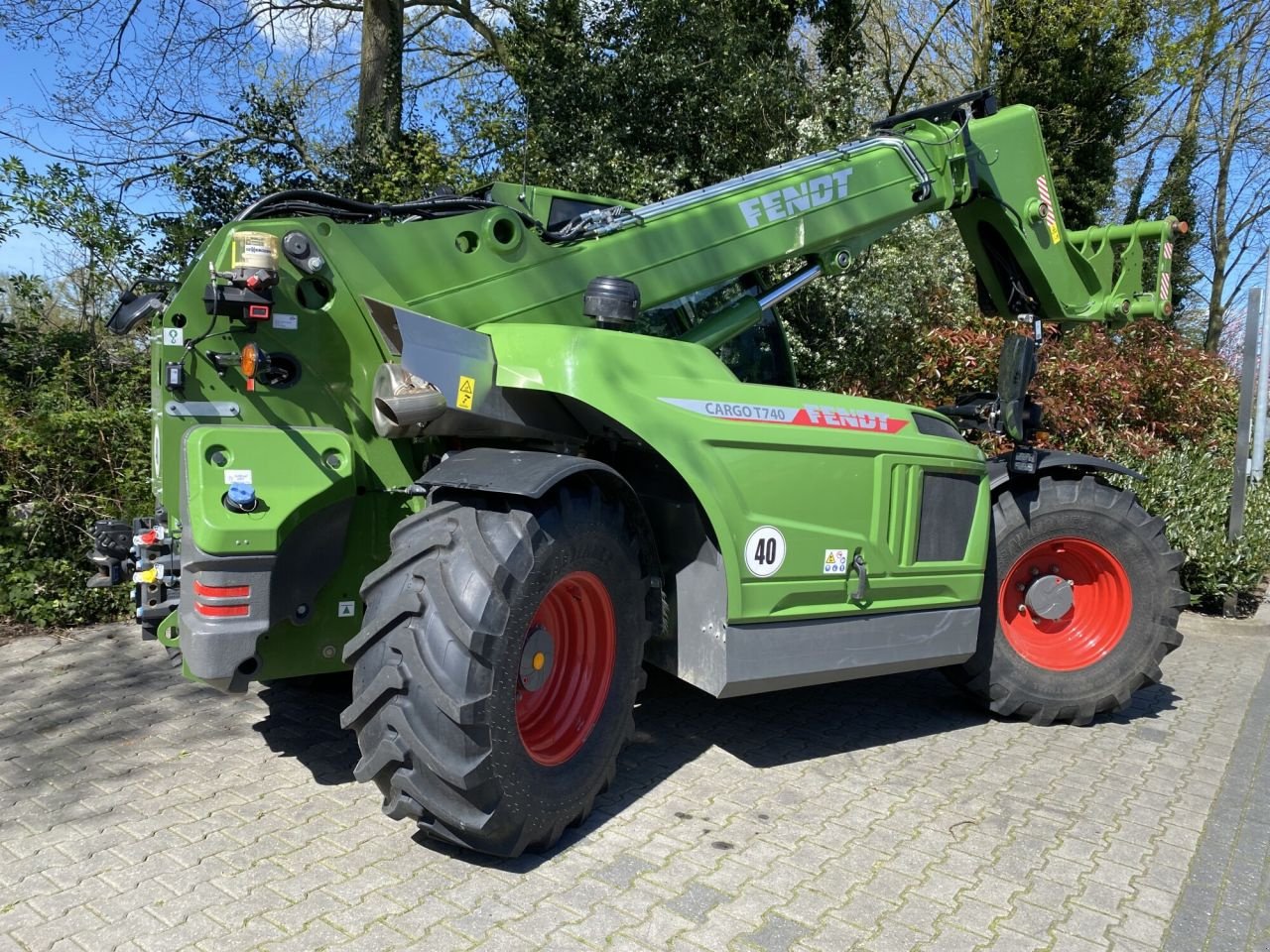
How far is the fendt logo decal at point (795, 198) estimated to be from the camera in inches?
180

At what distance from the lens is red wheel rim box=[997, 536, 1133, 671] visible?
16.2 feet

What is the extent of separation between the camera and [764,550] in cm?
361

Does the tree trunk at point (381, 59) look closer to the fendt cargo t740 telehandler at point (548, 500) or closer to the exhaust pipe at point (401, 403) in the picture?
the fendt cargo t740 telehandler at point (548, 500)

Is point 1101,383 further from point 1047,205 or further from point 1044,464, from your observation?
point 1044,464

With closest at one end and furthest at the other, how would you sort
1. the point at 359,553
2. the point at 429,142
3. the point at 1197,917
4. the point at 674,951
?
the point at 674,951
the point at 1197,917
the point at 359,553
the point at 429,142

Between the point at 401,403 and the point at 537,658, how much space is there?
Answer: 3.29 feet

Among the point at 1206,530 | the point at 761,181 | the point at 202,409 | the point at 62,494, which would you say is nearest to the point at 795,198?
the point at 761,181

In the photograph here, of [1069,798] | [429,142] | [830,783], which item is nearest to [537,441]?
[830,783]

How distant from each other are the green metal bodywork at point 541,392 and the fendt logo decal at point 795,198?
0.06ft

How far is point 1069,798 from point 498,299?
10.3 ft

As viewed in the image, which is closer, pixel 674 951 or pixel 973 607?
pixel 674 951

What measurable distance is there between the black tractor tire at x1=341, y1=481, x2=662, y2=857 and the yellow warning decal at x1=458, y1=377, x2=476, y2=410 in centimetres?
33

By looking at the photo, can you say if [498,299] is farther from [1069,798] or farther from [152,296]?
[1069,798]

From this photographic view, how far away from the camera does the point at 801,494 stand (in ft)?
12.2
